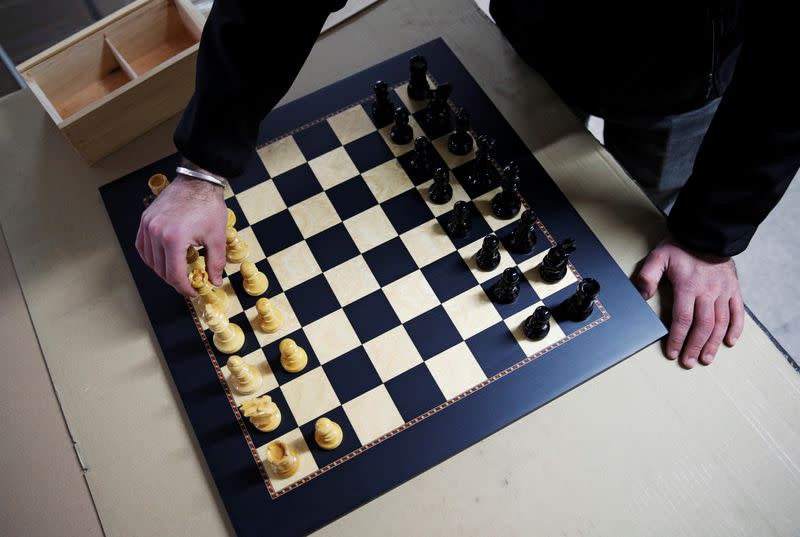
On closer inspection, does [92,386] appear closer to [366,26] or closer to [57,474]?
[57,474]

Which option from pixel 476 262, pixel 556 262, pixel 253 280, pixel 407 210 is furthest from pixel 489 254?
pixel 253 280

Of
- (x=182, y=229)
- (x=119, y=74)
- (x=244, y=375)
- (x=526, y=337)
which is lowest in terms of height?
(x=526, y=337)

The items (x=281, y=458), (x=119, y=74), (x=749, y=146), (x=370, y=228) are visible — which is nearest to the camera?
(x=281, y=458)

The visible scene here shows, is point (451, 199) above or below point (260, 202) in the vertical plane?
below

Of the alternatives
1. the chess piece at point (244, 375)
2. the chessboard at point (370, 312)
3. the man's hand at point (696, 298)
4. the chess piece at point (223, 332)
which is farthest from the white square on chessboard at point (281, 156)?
the man's hand at point (696, 298)

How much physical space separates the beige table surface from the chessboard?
6 centimetres

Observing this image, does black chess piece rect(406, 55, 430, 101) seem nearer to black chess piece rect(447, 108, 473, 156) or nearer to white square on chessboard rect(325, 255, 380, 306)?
black chess piece rect(447, 108, 473, 156)

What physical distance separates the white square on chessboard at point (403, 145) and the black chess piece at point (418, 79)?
3.0 inches

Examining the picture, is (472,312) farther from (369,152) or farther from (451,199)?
(369,152)

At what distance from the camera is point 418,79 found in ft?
5.86

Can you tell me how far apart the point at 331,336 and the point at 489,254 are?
437 millimetres

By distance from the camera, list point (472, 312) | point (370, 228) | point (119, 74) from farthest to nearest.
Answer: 1. point (119, 74)
2. point (370, 228)
3. point (472, 312)

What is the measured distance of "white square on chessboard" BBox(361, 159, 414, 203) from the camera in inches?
65.9

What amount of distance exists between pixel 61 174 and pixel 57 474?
2.82 ft
